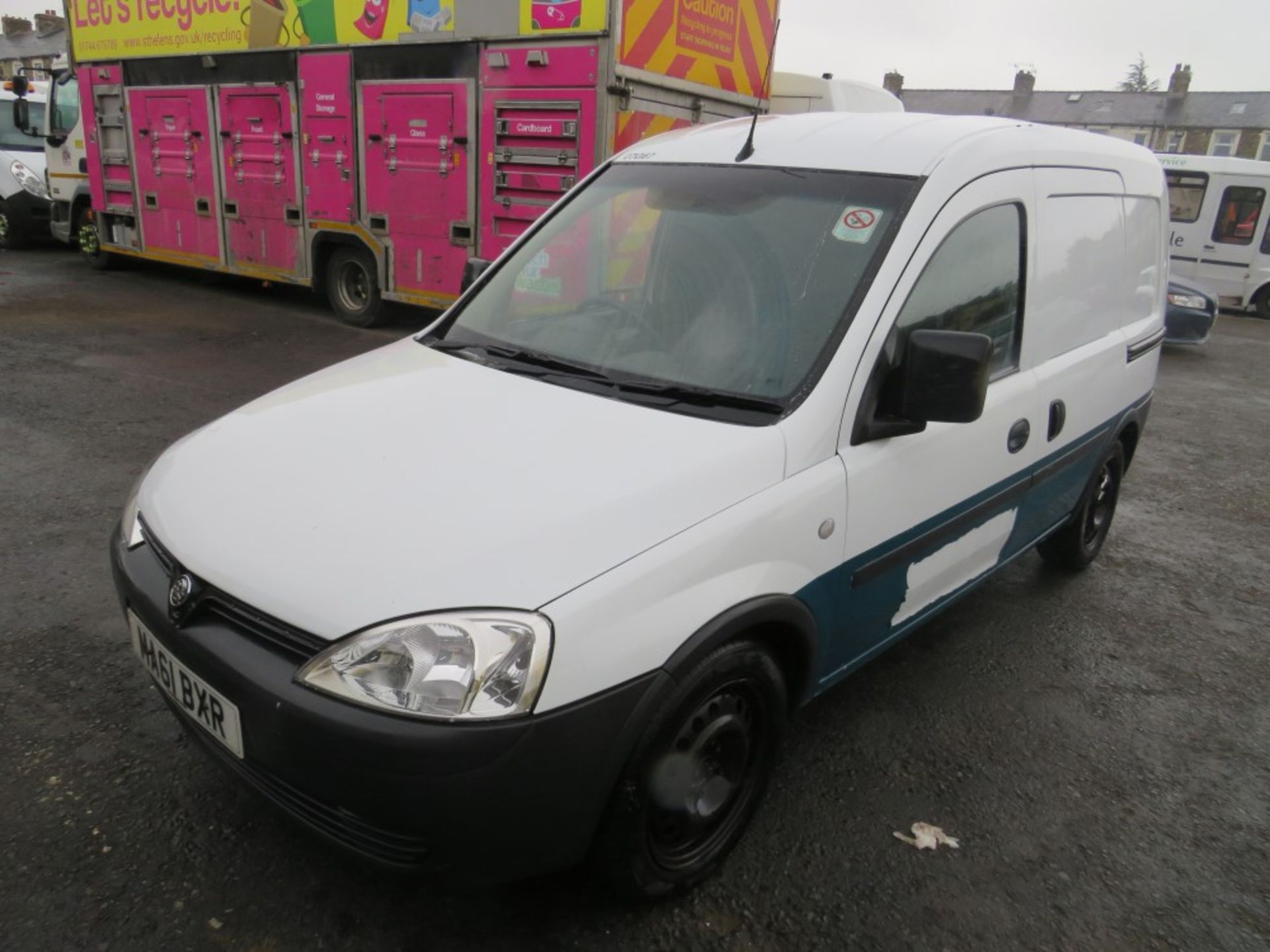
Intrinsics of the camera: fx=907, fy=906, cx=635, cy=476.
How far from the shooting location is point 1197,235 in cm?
1644

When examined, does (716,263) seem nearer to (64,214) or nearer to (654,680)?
(654,680)

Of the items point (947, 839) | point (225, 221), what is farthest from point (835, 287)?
point (225, 221)

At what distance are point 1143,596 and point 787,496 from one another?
10.1ft

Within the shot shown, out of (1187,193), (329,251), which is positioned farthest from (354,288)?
(1187,193)

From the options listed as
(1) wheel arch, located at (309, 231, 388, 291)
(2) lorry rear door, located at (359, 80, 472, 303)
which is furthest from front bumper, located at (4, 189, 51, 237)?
(2) lorry rear door, located at (359, 80, 472, 303)

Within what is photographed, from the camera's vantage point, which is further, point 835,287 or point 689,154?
point 689,154

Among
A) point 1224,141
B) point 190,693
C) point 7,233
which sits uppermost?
point 1224,141

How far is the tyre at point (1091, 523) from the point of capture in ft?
13.9

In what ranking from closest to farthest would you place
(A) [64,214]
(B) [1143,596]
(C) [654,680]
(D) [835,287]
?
(C) [654,680], (D) [835,287], (B) [1143,596], (A) [64,214]

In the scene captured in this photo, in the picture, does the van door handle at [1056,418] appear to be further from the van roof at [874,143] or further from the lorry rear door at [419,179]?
the lorry rear door at [419,179]

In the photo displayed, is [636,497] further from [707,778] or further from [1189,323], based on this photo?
[1189,323]

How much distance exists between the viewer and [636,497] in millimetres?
2016

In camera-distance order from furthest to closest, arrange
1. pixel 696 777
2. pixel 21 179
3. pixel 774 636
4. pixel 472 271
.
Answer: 1. pixel 21 179
2. pixel 472 271
3. pixel 774 636
4. pixel 696 777

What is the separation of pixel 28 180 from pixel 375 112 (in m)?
8.90
